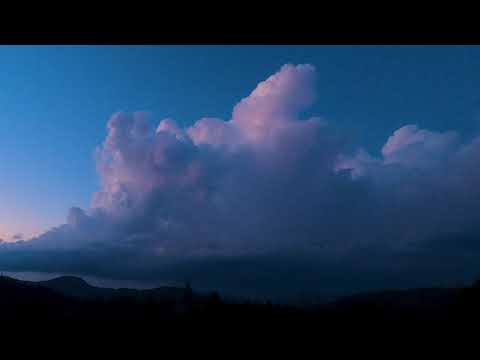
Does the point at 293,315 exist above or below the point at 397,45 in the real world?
below

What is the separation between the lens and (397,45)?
1682 mm

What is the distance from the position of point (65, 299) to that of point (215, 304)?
94.9 metres

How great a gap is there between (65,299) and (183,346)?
348 feet

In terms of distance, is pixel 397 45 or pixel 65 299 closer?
pixel 397 45

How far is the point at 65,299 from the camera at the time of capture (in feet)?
450
